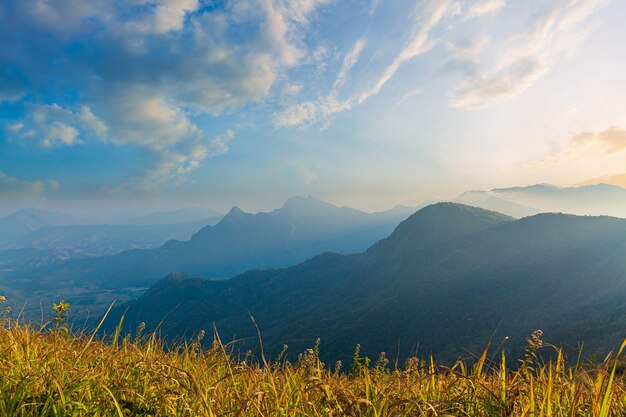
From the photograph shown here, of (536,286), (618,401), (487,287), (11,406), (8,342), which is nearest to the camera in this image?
(11,406)

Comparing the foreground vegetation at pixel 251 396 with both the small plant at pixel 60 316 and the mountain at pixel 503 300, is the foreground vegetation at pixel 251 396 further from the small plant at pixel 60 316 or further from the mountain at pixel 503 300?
the mountain at pixel 503 300

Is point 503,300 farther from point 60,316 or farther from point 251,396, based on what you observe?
point 251,396

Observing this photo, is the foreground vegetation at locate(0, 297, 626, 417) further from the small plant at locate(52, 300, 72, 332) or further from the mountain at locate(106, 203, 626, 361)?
the mountain at locate(106, 203, 626, 361)

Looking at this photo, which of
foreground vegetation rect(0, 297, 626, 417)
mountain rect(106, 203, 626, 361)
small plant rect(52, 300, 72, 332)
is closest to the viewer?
foreground vegetation rect(0, 297, 626, 417)

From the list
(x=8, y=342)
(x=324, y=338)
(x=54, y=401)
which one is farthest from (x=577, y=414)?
(x=324, y=338)

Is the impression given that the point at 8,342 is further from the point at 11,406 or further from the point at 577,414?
the point at 577,414

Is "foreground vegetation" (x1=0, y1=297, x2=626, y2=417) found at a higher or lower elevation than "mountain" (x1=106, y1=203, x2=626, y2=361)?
higher

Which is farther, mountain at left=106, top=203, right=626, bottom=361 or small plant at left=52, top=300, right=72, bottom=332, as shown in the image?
mountain at left=106, top=203, right=626, bottom=361

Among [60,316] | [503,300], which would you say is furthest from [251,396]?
[503,300]

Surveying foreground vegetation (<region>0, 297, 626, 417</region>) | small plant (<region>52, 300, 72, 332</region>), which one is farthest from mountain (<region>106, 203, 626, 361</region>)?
small plant (<region>52, 300, 72, 332</region>)

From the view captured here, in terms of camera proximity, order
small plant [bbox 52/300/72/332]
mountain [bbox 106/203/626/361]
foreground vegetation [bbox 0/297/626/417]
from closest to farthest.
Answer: foreground vegetation [bbox 0/297/626/417], small plant [bbox 52/300/72/332], mountain [bbox 106/203/626/361]

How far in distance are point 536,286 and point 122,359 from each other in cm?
15729

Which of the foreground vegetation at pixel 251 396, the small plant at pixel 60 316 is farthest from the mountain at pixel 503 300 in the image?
the small plant at pixel 60 316

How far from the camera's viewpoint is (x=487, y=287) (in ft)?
472
